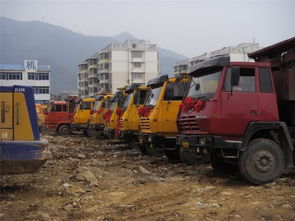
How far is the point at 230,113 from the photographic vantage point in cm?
827

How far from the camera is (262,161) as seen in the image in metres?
8.26

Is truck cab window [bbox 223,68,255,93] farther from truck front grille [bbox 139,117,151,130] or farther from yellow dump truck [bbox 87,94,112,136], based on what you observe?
yellow dump truck [bbox 87,94,112,136]

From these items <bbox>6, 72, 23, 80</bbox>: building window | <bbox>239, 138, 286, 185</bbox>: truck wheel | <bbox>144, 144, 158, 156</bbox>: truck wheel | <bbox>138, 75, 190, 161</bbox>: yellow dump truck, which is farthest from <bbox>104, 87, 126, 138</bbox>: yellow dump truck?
<bbox>6, 72, 23, 80</bbox>: building window

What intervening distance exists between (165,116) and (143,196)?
4.82 metres

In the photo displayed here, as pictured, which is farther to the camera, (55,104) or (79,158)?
(55,104)

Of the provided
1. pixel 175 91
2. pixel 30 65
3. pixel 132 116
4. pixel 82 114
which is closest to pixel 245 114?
pixel 175 91

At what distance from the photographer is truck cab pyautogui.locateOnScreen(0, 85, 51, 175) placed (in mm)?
6844

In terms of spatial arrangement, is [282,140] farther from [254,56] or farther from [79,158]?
[79,158]

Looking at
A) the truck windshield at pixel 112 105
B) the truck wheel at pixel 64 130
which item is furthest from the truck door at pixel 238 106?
the truck wheel at pixel 64 130

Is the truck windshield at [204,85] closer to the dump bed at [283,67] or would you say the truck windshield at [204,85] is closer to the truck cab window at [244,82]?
the truck cab window at [244,82]

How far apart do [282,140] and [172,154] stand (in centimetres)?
424

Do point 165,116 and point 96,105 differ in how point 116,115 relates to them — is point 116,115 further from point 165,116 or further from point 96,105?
point 165,116

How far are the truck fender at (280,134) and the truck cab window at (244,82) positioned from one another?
726mm

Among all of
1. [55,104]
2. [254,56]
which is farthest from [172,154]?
[55,104]
